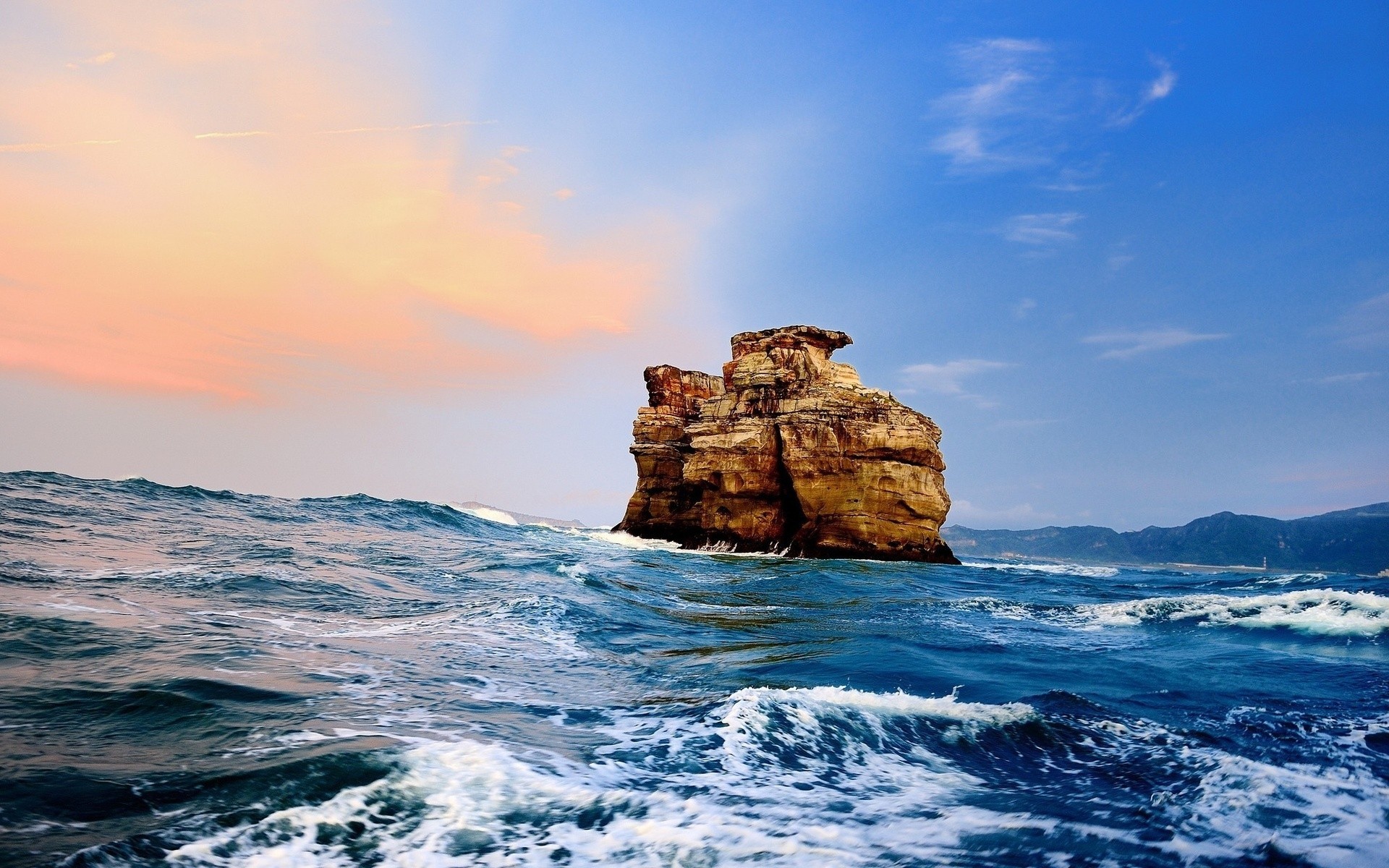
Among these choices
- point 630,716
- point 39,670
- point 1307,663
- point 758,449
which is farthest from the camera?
point 758,449

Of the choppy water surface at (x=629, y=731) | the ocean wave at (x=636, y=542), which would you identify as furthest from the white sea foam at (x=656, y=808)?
the ocean wave at (x=636, y=542)

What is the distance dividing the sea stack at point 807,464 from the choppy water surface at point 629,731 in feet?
64.1

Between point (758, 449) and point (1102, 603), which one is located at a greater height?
point (758, 449)

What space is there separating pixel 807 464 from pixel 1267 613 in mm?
20309

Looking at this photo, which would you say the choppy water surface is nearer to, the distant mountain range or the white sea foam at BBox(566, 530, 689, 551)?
the white sea foam at BBox(566, 530, 689, 551)

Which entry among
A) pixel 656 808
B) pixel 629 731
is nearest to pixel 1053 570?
pixel 629 731

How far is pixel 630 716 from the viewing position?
640cm

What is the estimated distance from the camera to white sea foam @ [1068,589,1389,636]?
43.6 ft

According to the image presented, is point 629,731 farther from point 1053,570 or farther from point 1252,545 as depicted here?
point 1252,545

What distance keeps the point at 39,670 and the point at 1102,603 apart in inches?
845

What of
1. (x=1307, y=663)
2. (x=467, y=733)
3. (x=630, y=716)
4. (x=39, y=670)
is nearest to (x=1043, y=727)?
(x=630, y=716)

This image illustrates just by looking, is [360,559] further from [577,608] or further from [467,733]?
[467,733]

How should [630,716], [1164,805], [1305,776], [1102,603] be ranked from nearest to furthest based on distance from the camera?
[1164,805] → [1305,776] → [630,716] → [1102,603]

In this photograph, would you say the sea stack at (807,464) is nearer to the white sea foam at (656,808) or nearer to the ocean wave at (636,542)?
the ocean wave at (636,542)
